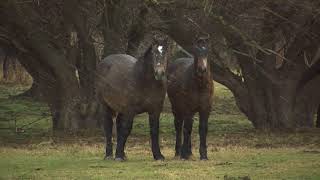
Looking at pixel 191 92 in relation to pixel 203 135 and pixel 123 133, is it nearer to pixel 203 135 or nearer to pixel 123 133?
pixel 203 135

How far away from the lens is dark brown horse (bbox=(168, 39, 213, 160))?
16516mm

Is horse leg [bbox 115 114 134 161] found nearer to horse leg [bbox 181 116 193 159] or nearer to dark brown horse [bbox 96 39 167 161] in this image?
dark brown horse [bbox 96 39 167 161]

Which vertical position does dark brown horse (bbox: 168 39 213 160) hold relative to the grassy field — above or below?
above

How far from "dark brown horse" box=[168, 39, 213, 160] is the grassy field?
21.8 inches

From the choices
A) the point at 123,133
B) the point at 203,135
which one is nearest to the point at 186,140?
the point at 203,135

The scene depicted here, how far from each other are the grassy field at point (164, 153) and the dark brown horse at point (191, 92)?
55 centimetres

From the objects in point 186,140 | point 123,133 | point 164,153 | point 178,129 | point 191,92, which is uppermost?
point 191,92

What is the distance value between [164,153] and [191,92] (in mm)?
2573

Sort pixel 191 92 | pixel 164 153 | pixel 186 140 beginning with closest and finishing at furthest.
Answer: pixel 191 92 → pixel 186 140 → pixel 164 153

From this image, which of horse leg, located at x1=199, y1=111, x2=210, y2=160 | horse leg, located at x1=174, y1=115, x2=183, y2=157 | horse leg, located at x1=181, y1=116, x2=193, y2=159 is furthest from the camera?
horse leg, located at x1=174, y1=115, x2=183, y2=157

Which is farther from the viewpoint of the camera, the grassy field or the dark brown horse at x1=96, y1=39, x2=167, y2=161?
the dark brown horse at x1=96, y1=39, x2=167, y2=161

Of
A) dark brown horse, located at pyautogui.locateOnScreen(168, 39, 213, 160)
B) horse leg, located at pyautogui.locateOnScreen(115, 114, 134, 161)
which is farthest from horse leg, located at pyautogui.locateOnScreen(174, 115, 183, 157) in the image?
horse leg, located at pyautogui.locateOnScreen(115, 114, 134, 161)

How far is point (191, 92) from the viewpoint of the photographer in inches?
671

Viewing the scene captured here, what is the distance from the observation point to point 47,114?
32406mm
